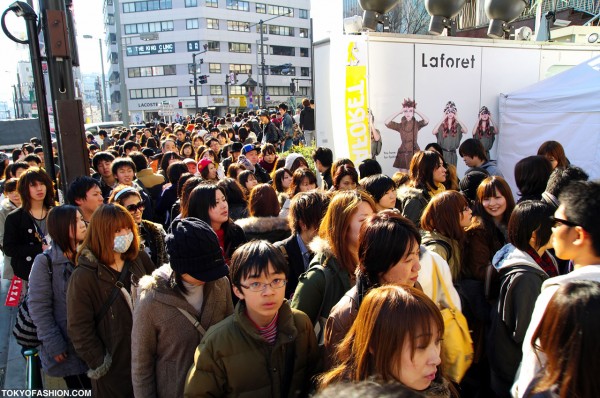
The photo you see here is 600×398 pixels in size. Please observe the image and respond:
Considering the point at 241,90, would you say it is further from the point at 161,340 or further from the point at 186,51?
the point at 161,340

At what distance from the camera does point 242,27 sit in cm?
6694

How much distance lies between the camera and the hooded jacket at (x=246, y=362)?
75.7 inches

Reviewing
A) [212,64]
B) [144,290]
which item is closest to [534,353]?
[144,290]

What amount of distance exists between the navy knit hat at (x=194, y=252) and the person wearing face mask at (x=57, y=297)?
1257 mm

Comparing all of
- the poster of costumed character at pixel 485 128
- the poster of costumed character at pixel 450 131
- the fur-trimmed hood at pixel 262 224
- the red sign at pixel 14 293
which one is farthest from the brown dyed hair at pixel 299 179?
the poster of costumed character at pixel 485 128

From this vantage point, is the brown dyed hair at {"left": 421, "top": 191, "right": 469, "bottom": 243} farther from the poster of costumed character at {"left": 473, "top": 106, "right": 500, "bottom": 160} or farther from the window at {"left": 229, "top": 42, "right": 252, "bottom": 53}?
the window at {"left": 229, "top": 42, "right": 252, "bottom": 53}

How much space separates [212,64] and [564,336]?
218 feet

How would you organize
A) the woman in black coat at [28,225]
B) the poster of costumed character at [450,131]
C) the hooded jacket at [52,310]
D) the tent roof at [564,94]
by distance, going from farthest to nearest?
the poster of costumed character at [450,131] < the tent roof at [564,94] < the woman in black coat at [28,225] < the hooded jacket at [52,310]

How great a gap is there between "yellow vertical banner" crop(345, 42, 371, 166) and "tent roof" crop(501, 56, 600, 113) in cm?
332

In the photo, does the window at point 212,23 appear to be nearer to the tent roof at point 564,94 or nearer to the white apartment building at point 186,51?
the white apartment building at point 186,51

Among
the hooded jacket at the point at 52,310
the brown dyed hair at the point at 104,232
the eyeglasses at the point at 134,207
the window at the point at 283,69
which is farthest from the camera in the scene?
the window at the point at 283,69

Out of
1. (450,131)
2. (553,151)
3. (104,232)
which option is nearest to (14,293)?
(104,232)

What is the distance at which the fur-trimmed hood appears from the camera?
3943 mm

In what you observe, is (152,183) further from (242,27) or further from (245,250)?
(242,27)
